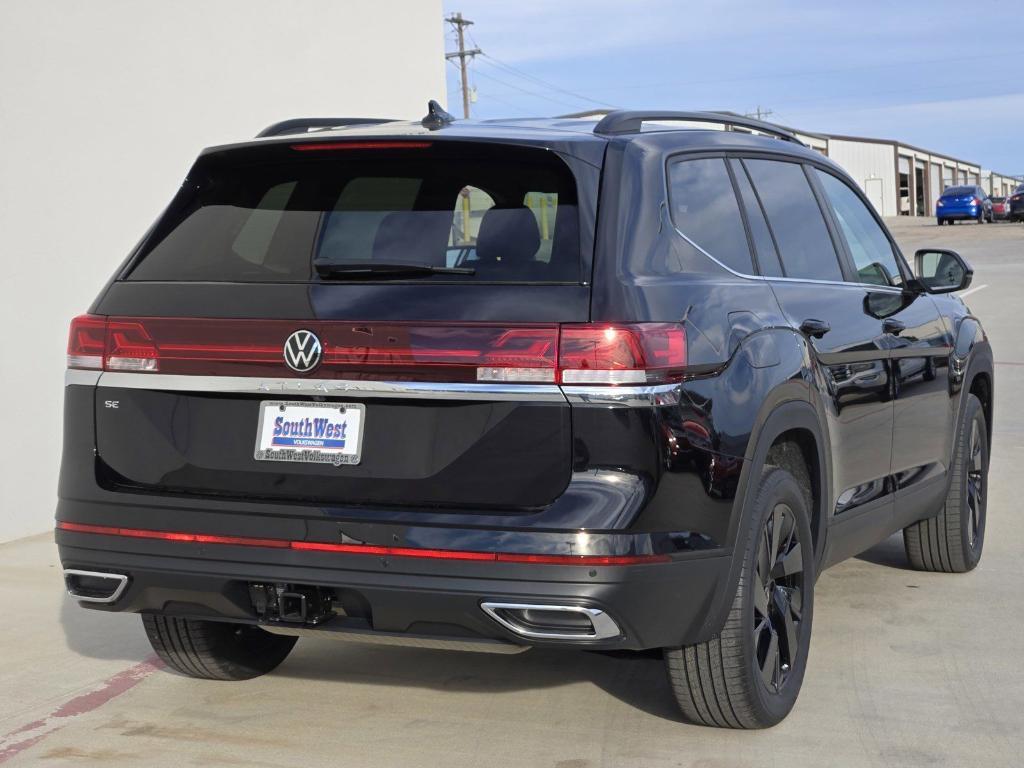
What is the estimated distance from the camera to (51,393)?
25.9ft

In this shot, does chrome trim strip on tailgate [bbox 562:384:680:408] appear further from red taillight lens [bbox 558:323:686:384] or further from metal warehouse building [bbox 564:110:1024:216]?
metal warehouse building [bbox 564:110:1024:216]

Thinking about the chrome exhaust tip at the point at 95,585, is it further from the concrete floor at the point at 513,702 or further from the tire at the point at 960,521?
the tire at the point at 960,521

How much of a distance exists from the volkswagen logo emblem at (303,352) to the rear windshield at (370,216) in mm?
188

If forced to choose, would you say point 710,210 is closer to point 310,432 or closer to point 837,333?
point 837,333

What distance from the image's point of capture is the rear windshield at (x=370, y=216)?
3781 millimetres

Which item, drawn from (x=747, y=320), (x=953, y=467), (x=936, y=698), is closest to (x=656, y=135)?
(x=747, y=320)

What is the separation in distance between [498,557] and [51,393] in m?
4.95

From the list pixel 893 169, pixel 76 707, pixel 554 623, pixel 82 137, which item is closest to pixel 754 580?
pixel 554 623

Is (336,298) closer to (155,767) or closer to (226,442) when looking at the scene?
(226,442)

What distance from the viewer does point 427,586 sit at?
364cm

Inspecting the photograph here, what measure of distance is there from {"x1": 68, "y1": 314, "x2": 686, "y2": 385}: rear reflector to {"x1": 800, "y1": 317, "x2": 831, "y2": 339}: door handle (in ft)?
A: 3.18

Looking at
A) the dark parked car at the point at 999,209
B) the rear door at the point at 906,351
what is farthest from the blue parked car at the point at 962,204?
the rear door at the point at 906,351

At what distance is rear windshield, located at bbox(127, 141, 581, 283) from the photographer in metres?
3.78

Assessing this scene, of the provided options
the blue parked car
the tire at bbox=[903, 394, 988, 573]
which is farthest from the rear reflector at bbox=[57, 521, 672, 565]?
the blue parked car
